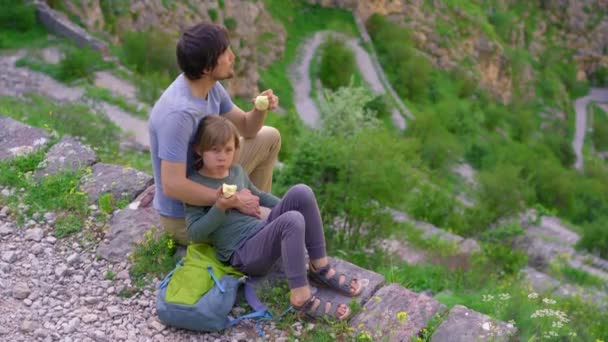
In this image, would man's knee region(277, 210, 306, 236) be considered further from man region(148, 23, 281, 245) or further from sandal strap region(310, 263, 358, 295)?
sandal strap region(310, 263, 358, 295)

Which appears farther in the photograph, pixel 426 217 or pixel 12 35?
pixel 12 35

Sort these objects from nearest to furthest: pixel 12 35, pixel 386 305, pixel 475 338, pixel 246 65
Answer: pixel 475 338
pixel 386 305
pixel 12 35
pixel 246 65

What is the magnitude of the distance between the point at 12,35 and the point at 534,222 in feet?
48.0

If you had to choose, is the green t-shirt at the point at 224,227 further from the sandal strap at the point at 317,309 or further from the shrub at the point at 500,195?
the shrub at the point at 500,195

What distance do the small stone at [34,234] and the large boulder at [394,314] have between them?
2.51 meters

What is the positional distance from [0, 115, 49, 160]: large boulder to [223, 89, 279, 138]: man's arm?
2216 millimetres

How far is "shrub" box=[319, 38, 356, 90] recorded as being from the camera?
26.8 m

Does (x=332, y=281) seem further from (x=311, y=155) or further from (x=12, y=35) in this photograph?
(x=12, y=35)

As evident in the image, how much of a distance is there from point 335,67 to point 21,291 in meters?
23.2

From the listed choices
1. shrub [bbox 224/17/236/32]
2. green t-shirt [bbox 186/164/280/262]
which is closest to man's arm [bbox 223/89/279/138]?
green t-shirt [bbox 186/164/280/262]

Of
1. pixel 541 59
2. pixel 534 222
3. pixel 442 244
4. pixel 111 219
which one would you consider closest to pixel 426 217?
pixel 442 244

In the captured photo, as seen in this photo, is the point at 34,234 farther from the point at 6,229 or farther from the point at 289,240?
the point at 289,240

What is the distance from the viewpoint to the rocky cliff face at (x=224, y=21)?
19233mm

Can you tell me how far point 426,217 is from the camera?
1529cm
